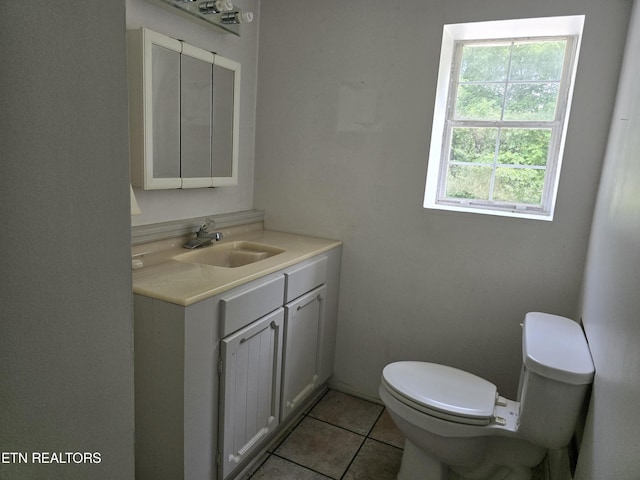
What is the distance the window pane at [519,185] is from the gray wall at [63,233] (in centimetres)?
191

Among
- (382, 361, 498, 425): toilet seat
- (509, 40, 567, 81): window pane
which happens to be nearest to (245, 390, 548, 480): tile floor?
(382, 361, 498, 425): toilet seat

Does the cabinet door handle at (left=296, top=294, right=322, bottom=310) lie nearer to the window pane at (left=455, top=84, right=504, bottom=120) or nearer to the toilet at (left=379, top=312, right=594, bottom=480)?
the toilet at (left=379, top=312, right=594, bottom=480)

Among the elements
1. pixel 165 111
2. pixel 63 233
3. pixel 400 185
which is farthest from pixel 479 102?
pixel 63 233

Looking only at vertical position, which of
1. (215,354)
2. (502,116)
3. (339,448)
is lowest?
(339,448)

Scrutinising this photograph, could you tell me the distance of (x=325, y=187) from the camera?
232 cm

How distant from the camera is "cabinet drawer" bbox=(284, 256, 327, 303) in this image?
183 centimetres

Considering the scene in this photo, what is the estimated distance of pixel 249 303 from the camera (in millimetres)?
1564

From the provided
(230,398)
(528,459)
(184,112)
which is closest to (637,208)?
(528,459)

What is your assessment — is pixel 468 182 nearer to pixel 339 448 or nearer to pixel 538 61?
pixel 538 61

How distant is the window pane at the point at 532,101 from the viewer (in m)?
1.96

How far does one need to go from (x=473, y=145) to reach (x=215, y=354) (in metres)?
1.61

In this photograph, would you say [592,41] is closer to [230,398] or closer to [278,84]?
[278,84]

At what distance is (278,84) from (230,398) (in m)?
1.69

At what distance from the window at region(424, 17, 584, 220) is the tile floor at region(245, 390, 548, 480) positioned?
1.18 metres
